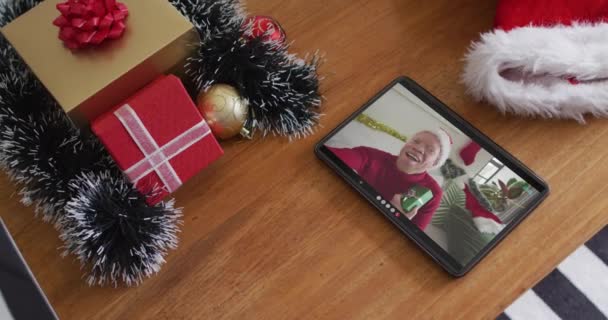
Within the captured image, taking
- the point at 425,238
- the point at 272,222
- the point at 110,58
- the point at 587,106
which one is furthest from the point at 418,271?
the point at 110,58

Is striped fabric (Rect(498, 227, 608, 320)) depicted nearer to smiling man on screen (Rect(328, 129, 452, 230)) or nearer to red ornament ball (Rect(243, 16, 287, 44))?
smiling man on screen (Rect(328, 129, 452, 230))

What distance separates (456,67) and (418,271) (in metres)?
0.24

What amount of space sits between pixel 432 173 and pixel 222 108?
23cm

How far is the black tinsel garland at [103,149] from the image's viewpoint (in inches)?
21.2

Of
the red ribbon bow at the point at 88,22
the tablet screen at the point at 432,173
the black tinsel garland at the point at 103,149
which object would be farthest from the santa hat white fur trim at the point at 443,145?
the red ribbon bow at the point at 88,22

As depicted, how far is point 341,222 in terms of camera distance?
0.58 m

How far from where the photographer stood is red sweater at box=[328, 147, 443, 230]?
1.85 feet

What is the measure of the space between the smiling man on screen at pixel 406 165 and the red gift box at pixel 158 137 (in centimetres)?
15

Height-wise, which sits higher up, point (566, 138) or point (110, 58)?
point (110, 58)

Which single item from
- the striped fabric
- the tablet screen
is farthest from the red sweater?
the striped fabric

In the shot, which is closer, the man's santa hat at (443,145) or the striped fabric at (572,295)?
the man's santa hat at (443,145)

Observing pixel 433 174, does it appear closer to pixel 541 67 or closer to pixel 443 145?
pixel 443 145

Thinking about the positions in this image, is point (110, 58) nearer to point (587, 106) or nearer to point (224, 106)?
point (224, 106)

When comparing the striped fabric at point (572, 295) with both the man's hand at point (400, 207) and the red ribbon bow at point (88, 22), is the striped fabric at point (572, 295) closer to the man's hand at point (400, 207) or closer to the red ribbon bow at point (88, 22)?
the man's hand at point (400, 207)
